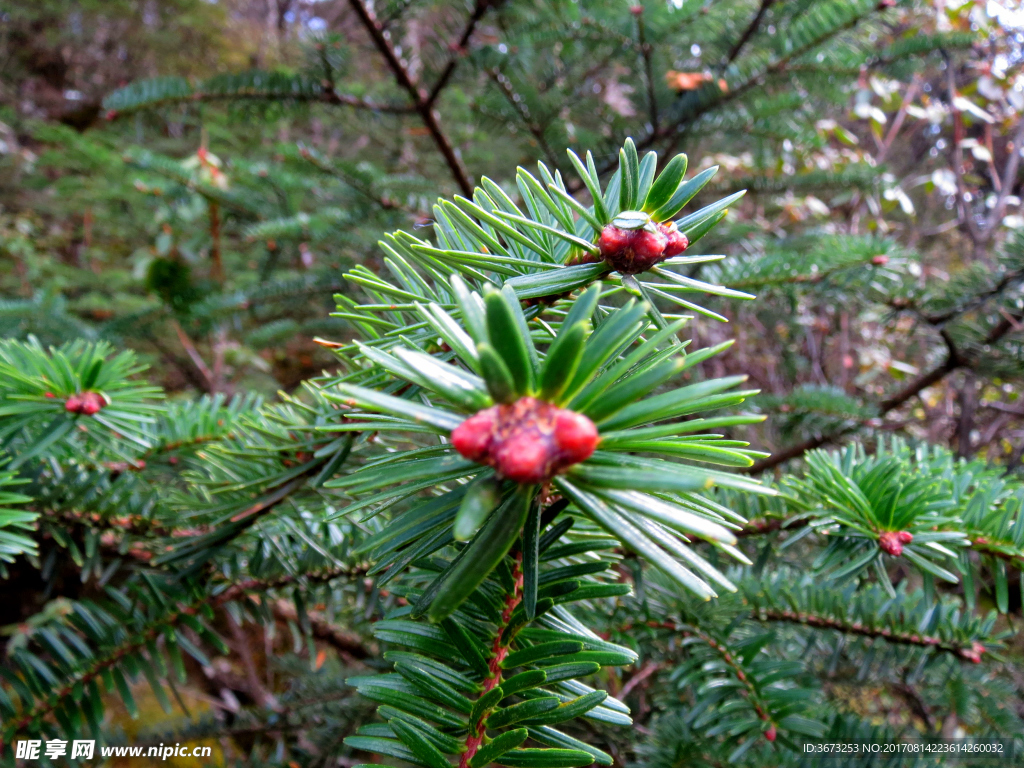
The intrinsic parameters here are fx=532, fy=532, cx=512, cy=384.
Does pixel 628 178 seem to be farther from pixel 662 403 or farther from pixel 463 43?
pixel 463 43

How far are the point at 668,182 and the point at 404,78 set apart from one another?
82cm

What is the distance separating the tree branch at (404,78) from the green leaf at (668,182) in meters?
0.69

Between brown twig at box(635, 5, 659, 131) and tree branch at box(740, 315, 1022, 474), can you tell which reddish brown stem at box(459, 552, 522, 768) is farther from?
brown twig at box(635, 5, 659, 131)

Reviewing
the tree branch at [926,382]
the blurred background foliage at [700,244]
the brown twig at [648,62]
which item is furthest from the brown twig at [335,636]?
the brown twig at [648,62]

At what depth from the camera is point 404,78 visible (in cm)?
90

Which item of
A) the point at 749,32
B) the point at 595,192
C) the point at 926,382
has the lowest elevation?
the point at 595,192

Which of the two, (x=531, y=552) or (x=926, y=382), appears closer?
(x=531, y=552)

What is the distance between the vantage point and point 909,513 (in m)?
0.34

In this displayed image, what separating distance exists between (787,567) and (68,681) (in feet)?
2.69

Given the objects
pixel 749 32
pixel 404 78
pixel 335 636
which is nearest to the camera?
pixel 335 636

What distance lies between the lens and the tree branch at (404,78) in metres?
0.80

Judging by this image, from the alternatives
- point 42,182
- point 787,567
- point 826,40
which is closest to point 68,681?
point 787,567

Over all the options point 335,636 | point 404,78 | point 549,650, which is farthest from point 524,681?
point 404,78

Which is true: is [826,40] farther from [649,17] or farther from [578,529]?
[578,529]
